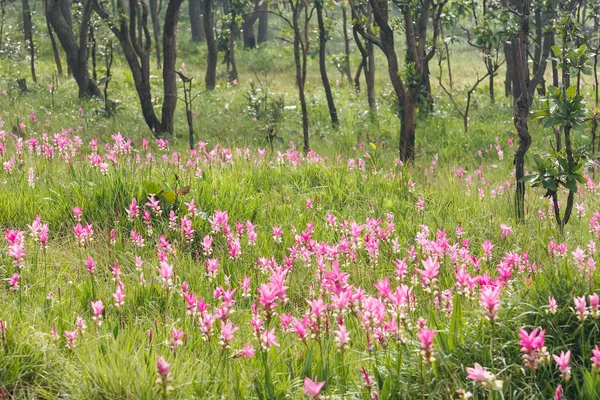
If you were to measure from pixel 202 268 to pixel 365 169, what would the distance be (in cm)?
347

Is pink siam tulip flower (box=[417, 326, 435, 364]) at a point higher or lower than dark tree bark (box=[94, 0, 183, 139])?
lower

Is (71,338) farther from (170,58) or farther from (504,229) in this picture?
(170,58)

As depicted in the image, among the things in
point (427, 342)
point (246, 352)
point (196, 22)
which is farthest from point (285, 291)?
point (196, 22)

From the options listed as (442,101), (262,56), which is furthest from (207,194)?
(262,56)

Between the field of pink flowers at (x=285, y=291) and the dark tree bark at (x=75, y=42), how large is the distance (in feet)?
26.6

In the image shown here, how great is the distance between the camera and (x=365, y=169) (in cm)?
715

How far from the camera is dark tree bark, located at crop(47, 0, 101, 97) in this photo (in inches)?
535

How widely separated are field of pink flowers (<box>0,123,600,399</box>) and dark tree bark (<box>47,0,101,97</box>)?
26.6 ft

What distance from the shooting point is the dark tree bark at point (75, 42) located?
13594mm

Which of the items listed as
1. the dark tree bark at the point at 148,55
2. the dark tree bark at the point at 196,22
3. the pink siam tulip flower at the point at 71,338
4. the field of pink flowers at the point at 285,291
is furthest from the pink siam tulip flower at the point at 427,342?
the dark tree bark at the point at 196,22

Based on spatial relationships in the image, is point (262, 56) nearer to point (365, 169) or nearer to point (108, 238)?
point (365, 169)

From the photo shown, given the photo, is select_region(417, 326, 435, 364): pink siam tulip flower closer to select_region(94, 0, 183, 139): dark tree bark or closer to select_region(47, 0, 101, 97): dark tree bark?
select_region(94, 0, 183, 139): dark tree bark

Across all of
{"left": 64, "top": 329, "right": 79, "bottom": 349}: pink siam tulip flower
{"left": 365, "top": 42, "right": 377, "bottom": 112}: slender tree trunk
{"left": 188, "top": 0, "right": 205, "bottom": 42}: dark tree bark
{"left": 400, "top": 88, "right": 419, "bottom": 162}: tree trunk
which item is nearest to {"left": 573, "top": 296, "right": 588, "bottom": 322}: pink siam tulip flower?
{"left": 64, "top": 329, "right": 79, "bottom": 349}: pink siam tulip flower

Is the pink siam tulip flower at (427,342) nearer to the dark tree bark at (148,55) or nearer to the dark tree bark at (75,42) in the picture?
the dark tree bark at (148,55)
